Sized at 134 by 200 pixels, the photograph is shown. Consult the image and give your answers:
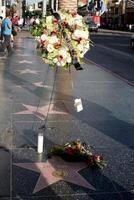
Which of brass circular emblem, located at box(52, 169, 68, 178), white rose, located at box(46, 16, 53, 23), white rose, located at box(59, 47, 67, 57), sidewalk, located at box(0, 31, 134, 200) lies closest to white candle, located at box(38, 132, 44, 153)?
sidewalk, located at box(0, 31, 134, 200)

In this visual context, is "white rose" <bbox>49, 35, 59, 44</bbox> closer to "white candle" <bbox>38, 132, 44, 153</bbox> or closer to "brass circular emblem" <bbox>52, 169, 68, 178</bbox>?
"white candle" <bbox>38, 132, 44, 153</bbox>

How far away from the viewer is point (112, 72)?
681 inches

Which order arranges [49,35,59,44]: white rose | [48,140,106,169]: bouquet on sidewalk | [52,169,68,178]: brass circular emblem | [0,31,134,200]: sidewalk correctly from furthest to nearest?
[49,35,59,44]: white rose, [48,140,106,169]: bouquet on sidewalk, [52,169,68,178]: brass circular emblem, [0,31,134,200]: sidewalk

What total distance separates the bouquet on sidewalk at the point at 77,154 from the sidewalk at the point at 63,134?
0.11 meters

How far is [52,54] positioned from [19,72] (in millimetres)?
9293

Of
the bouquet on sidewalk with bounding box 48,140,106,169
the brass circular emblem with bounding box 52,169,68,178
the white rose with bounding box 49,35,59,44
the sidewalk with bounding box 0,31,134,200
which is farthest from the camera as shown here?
the white rose with bounding box 49,35,59,44

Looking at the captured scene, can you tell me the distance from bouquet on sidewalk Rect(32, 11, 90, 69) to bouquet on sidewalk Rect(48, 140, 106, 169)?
46.5 inches

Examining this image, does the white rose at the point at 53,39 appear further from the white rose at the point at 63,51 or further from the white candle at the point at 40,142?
the white candle at the point at 40,142

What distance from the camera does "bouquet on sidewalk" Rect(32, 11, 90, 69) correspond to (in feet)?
22.1

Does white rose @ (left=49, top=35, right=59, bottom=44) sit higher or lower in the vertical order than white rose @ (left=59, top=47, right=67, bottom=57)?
higher

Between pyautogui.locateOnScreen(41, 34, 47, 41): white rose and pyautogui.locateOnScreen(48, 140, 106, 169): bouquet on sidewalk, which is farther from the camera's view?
pyautogui.locateOnScreen(41, 34, 47, 41): white rose

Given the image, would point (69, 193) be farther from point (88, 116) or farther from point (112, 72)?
point (112, 72)

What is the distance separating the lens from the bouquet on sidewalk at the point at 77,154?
638cm

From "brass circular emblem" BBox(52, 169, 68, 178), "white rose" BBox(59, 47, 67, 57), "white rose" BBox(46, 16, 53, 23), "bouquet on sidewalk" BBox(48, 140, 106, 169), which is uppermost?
"white rose" BBox(46, 16, 53, 23)
